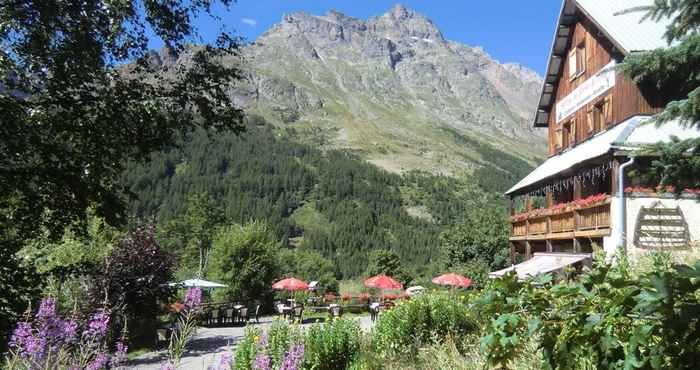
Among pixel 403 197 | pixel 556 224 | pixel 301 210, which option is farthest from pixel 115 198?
pixel 403 197

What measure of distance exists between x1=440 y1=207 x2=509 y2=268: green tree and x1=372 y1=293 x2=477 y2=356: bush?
2614cm

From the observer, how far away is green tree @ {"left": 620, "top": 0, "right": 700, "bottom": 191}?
5.46m

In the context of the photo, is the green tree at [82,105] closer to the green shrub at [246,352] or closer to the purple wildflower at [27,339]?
the green shrub at [246,352]

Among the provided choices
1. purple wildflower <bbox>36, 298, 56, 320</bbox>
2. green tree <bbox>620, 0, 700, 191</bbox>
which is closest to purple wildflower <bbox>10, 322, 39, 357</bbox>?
purple wildflower <bbox>36, 298, 56, 320</bbox>

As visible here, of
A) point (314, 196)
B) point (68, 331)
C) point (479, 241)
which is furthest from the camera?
point (314, 196)

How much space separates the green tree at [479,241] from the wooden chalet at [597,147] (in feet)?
36.9

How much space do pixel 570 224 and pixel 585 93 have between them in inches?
223

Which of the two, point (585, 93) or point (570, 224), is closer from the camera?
point (570, 224)

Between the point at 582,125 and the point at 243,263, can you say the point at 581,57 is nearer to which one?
the point at 582,125

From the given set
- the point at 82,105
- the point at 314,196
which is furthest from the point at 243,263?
the point at 314,196

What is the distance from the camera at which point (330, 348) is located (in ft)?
30.4

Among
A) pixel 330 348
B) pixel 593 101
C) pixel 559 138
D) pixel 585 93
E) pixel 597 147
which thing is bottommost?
pixel 330 348

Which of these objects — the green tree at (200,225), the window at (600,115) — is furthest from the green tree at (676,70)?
the green tree at (200,225)

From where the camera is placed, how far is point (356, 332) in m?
10.1
